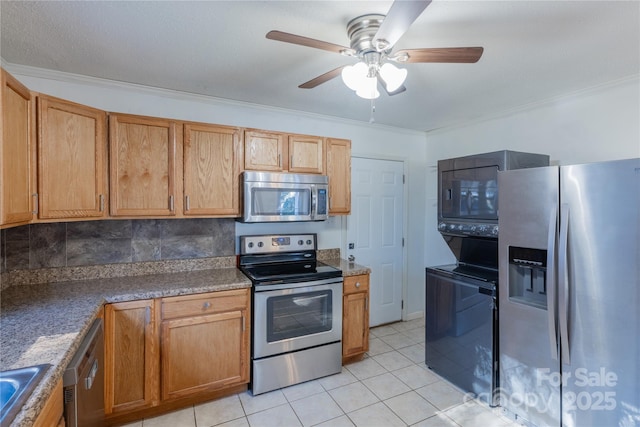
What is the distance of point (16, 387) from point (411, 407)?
7.47 ft

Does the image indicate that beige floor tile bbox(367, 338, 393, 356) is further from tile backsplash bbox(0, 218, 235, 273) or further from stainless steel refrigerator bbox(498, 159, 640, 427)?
tile backsplash bbox(0, 218, 235, 273)

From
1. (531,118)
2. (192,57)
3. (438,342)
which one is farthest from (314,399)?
(531,118)

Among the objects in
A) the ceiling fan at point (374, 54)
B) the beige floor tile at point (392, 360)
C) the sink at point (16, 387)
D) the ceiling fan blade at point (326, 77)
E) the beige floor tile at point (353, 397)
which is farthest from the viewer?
the beige floor tile at point (392, 360)

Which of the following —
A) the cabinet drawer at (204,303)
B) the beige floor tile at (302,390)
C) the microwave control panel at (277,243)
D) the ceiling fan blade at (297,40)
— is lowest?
the beige floor tile at (302,390)

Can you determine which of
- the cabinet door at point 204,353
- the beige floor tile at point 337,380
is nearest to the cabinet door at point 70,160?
the cabinet door at point 204,353

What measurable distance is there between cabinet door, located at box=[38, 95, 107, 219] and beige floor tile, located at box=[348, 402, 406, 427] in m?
2.26

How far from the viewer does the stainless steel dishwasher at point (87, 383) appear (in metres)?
1.33

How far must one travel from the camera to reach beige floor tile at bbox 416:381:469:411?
2.39 m

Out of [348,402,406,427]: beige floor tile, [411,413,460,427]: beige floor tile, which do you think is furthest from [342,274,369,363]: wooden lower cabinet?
[411,413,460,427]: beige floor tile

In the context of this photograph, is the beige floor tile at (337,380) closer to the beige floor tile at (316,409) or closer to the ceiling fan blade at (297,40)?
the beige floor tile at (316,409)

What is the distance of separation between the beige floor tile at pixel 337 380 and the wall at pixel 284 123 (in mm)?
1222

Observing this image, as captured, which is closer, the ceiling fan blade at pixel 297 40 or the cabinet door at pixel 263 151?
the ceiling fan blade at pixel 297 40

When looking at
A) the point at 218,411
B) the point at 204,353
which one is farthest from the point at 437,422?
the point at 204,353

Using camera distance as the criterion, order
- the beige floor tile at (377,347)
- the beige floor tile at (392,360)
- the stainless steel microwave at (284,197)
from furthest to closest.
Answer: the beige floor tile at (377,347) → the beige floor tile at (392,360) → the stainless steel microwave at (284,197)
